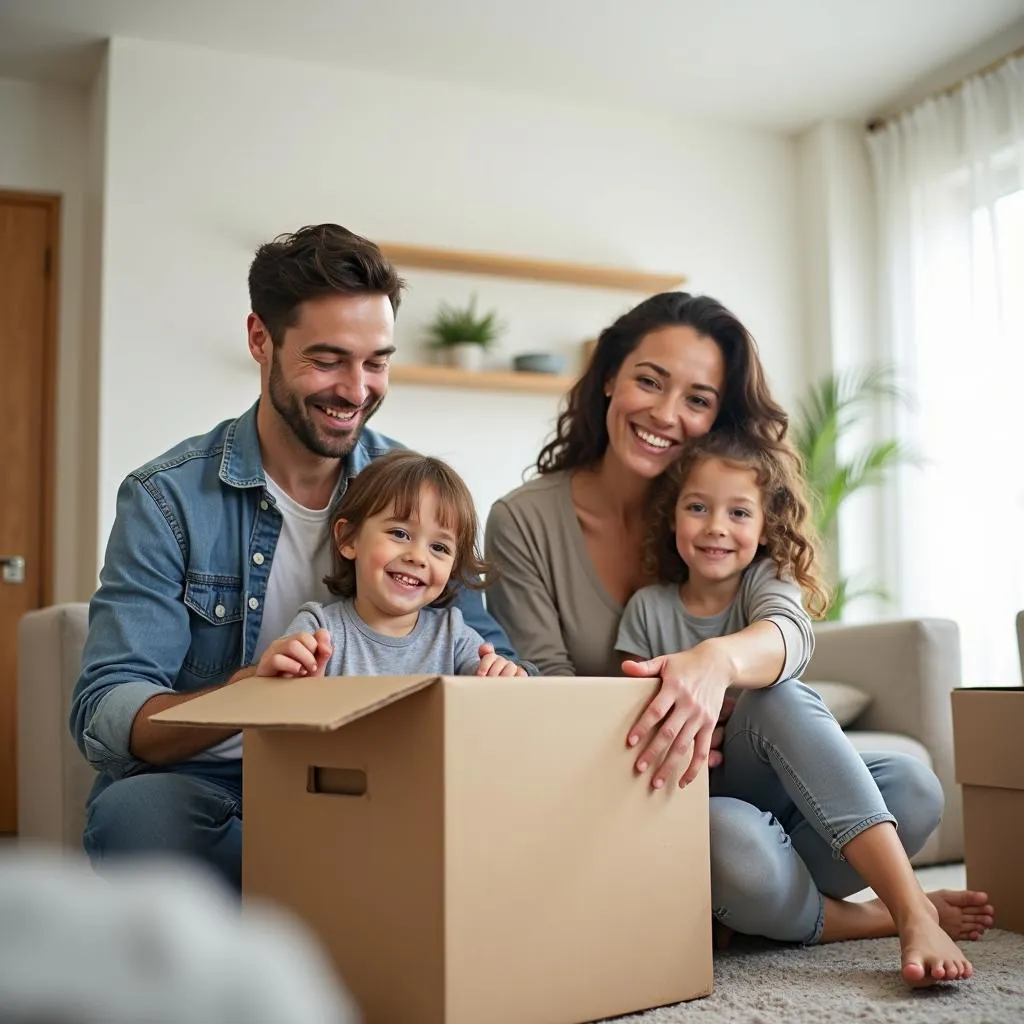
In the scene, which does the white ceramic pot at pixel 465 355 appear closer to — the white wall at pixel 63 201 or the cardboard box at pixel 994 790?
the white wall at pixel 63 201

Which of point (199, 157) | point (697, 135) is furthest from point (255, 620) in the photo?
point (697, 135)

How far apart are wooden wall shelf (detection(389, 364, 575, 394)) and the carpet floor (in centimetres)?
271

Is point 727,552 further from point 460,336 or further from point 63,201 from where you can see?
point 63,201

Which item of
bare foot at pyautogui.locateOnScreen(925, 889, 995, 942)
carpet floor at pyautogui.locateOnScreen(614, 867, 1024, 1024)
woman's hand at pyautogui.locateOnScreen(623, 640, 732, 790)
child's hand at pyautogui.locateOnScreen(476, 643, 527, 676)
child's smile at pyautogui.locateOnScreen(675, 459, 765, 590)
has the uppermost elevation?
child's smile at pyautogui.locateOnScreen(675, 459, 765, 590)

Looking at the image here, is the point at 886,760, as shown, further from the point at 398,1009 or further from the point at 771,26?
the point at 771,26

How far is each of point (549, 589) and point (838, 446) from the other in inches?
116

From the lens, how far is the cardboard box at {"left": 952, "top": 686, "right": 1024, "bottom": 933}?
1787 millimetres

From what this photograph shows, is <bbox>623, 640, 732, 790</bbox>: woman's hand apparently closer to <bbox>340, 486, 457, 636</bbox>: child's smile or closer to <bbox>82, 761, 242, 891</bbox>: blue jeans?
<bbox>340, 486, 457, 636</bbox>: child's smile

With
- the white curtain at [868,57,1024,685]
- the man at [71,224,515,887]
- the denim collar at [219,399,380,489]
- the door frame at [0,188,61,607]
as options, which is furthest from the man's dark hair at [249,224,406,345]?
the white curtain at [868,57,1024,685]

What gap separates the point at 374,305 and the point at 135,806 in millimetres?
801

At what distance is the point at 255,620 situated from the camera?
1738mm

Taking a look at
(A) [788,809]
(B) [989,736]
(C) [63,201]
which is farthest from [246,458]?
(C) [63,201]

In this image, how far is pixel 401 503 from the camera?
168 centimetres

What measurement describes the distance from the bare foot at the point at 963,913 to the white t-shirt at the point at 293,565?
3.23 ft
